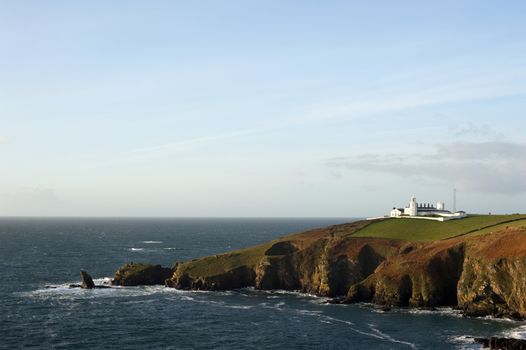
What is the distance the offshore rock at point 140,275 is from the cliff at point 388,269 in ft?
2.67

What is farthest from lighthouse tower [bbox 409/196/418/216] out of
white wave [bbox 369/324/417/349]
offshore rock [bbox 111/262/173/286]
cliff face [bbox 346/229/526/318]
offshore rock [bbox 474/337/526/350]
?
offshore rock [bbox 474/337/526/350]

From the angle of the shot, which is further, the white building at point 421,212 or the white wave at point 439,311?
the white building at point 421,212

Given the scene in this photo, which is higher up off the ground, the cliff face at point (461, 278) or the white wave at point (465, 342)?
the cliff face at point (461, 278)

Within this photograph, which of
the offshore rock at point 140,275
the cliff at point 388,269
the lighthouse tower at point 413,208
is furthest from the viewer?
the lighthouse tower at point 413,208

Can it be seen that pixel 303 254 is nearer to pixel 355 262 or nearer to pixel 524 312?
pixel 355 262

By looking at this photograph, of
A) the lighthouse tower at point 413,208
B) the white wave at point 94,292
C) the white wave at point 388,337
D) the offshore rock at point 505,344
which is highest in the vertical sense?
the lighthouse tower at point 413,208

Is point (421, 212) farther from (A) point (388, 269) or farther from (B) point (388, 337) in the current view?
(B) point (388, 337)

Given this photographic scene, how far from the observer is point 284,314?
3743 inches

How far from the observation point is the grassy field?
123 metres

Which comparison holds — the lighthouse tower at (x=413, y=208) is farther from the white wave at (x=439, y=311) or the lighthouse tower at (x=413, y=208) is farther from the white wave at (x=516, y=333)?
the white wave at (x=516, y=333)

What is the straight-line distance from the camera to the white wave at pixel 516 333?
7597 cm

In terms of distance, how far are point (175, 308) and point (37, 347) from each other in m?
29.5

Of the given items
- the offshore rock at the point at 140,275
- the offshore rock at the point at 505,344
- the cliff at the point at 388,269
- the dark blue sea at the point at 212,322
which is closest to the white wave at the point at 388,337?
the dark blue sea at the point at 212,322

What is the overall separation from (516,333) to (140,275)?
80.9 meters
